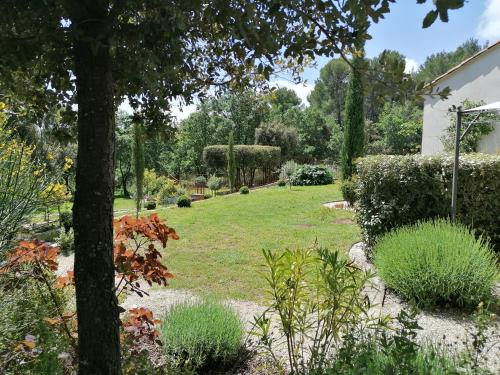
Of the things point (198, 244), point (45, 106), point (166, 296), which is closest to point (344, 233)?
point (198, 244)

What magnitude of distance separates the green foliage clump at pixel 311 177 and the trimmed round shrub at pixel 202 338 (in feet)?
56.4

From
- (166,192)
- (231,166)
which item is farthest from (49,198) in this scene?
(231,166)

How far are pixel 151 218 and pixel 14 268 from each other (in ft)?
2.86

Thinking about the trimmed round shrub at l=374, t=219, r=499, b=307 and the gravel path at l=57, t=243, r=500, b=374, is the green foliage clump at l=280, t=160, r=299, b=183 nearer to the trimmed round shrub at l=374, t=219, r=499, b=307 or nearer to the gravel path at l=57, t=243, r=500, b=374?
the gravel path at l=57, t=243, r=500, b=374

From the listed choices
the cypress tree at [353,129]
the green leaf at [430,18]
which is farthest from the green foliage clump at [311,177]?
the green leaf at [430,18]

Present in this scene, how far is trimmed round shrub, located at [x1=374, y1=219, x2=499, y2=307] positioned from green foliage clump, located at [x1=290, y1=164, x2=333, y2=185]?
15626mm

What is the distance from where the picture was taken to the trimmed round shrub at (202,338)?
2.76m

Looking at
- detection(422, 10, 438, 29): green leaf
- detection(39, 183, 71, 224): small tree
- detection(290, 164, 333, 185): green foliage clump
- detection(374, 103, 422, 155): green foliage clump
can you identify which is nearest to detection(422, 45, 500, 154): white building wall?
detection(290, 164, 333, 185): green foliage clump

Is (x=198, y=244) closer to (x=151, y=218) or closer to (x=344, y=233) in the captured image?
(x=344, y=233)

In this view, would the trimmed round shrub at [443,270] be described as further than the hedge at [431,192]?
No

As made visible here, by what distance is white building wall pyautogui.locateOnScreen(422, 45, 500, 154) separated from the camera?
37.5 feet

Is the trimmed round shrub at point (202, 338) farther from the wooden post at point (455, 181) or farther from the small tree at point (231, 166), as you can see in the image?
the small tree at point (231, 166)

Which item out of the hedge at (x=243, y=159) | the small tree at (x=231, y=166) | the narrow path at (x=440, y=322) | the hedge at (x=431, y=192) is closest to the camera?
the narrow path at (x=440, y=322)

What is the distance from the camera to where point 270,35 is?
1.32 m
